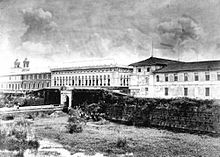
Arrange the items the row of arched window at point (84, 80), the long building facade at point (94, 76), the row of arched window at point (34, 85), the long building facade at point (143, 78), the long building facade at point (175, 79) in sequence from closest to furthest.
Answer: the long building facade at point (175, 79), the long building facade at point (143, 78), the long building facade at point (94, 76), the row of arched window at point (84, 80), the row of arched window at point (34, 85)

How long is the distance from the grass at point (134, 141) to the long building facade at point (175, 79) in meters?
3.55

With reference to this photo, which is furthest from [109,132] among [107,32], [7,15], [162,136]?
[7,15]

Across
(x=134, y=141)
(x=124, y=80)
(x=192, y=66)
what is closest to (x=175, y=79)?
(x=192, y=66)

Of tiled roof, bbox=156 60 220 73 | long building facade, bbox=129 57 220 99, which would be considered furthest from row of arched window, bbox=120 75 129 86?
tiled roof, bbox=156 60 220 73

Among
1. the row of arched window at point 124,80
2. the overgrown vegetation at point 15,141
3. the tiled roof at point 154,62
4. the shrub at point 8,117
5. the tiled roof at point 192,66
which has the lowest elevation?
the overgrown vegetation at point 15,141

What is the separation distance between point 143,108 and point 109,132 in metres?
2.04

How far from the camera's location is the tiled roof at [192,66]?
11.1 meters

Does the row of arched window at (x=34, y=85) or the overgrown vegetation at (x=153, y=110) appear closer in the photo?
the overgrown vegetation at (x=153, y=110)

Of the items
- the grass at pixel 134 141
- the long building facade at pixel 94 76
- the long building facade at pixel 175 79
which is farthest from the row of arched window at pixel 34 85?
the grass at pixel 134 141

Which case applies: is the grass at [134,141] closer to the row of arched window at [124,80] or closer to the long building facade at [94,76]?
the long building facade at [94,76]

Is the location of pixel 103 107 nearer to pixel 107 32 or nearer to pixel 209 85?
pixel 209 85

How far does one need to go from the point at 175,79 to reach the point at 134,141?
6.28 m

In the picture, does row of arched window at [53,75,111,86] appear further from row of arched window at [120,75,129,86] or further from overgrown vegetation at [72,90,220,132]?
overgrown vegetation at [72,90,220,132]

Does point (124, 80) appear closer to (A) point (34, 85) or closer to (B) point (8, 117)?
(A) point (34, 85)
